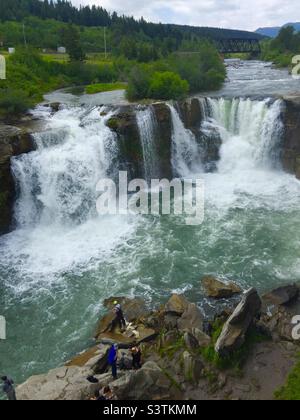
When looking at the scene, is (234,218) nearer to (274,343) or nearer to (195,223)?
(195,223)

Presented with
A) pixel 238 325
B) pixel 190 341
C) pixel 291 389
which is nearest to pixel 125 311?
pixel 190 341

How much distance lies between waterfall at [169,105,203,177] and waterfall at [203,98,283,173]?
188cm

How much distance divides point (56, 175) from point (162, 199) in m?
7.10

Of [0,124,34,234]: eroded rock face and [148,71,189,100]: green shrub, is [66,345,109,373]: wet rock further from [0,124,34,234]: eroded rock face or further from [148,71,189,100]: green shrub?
[148,71,189,100]: green shrub

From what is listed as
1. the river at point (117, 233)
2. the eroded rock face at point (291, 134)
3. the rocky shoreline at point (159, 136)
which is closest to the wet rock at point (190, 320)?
the river at point (117, 233)

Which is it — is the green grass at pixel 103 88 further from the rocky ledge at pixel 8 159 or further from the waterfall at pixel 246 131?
the rocky ledge at pixel 8 159

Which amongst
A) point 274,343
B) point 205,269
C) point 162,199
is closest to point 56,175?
point 162,199

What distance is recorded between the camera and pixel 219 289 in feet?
54.2

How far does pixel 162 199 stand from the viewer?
84.0ft

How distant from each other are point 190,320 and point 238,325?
2.20 meters

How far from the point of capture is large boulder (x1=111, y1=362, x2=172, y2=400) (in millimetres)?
11344

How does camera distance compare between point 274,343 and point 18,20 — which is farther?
point 18,20

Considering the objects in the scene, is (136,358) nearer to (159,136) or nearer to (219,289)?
(219,289)

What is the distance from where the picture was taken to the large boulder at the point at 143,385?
37.2 feet
